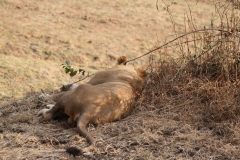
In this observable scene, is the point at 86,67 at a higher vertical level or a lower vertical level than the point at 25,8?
lower

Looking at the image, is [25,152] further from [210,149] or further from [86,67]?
[86,67]

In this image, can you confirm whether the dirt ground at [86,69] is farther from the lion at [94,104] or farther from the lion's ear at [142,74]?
the lion's ear at [142,74]

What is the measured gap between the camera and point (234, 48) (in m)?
5.29

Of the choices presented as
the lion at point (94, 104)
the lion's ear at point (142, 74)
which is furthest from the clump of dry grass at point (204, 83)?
the lion at point (94, 104)

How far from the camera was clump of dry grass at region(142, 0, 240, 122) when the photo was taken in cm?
458

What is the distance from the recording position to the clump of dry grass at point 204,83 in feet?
15.0

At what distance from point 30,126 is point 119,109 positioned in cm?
102

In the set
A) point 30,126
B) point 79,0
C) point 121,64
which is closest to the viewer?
point 30,126

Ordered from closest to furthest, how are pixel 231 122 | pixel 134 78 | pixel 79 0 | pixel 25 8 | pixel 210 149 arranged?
pixel 210 149, pixel 231 122, pixel 134 78, pixel 25 8, pixel 79 0

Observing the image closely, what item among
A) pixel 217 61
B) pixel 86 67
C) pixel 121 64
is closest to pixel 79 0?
pixel 86 67

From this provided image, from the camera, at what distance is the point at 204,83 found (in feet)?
16.9

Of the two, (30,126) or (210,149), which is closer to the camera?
(210,149)

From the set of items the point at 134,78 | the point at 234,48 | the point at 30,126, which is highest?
the point at 234,48

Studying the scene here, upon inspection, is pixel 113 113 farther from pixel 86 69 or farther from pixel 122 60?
pixel 86 69
